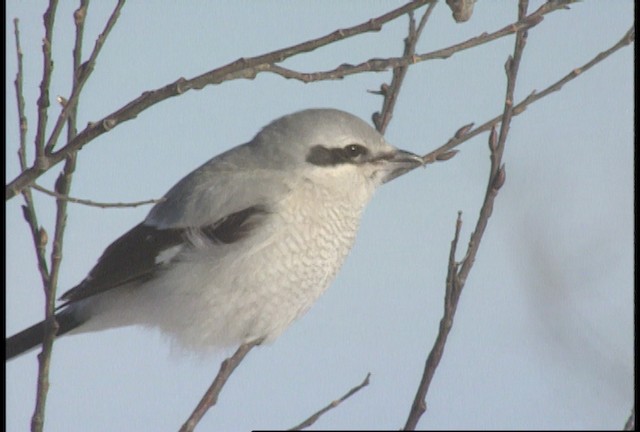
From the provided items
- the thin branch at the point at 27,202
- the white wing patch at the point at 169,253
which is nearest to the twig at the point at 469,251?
the thin branch at the point at 27,202

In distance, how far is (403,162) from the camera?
2582mm

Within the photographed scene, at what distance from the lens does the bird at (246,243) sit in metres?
2.48

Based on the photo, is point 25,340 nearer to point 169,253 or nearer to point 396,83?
point 169,253

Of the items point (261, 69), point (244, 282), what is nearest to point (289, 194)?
point (244, 282)

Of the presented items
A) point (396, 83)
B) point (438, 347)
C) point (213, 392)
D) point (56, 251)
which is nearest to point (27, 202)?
point (56, 251)

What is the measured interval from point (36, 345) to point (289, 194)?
84 cm

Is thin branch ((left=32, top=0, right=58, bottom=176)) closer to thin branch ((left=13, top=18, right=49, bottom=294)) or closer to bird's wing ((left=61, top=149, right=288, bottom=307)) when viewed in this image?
thin branch ((left=13, top=18, right=49, bottom=294))

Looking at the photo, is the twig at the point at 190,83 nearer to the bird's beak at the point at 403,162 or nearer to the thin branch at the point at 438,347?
the thin branch at the point at 438,347

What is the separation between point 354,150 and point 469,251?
115 centimetres

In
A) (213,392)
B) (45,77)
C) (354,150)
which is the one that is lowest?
(213,392)

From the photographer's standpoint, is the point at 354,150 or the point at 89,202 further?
the point at 354,150

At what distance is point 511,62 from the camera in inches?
63.5

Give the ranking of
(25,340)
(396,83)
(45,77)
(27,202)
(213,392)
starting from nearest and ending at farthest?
(45,77)
(27,202)
(213,392)
(396,83)
(25,340)

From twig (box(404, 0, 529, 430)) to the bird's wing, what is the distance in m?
1.08
